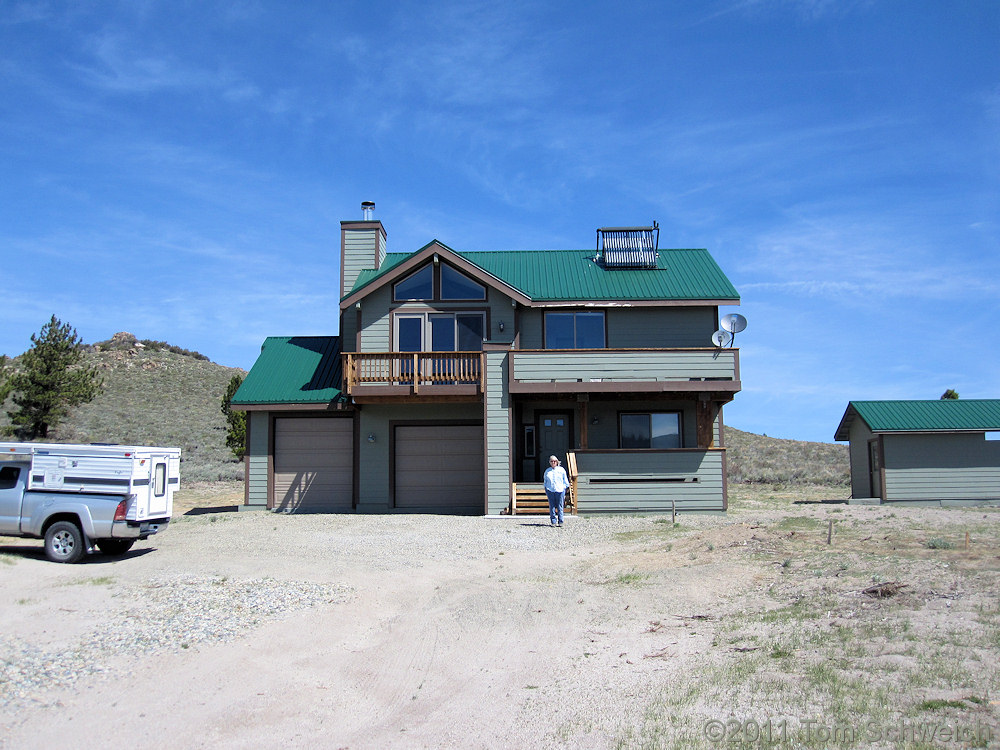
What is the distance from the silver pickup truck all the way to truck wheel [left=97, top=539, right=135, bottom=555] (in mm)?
567

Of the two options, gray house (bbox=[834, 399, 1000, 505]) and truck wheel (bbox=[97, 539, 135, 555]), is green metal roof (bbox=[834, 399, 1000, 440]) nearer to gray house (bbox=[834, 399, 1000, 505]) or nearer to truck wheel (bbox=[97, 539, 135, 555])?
gray house (bbox=[834, 399, 1000, 505])

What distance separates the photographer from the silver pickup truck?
45.1 feet

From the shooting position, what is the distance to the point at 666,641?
922 centimetres

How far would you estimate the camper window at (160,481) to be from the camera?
47.7 ft

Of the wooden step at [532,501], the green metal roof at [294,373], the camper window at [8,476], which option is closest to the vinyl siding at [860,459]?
the wooden step at [532,501]

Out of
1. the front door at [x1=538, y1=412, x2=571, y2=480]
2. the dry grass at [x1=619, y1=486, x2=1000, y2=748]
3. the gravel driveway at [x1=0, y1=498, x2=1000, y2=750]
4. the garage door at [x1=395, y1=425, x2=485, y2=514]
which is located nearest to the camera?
the dry grass at [x1=619, y1=486, x2=1000, y2=748]

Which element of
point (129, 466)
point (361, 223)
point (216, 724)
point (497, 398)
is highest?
point (361, 223)

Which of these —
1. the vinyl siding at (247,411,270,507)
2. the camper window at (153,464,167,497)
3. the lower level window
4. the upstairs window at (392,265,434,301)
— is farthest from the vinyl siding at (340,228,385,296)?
the camper window at (153,464,167,497)

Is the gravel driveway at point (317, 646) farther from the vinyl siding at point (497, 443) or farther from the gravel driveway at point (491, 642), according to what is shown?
the vinyl siding at point (497, 443)

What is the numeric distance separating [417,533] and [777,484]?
72.9ft

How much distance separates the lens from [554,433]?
78.1ft

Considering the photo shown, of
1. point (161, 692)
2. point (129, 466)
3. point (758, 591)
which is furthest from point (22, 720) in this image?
point (758, 591)

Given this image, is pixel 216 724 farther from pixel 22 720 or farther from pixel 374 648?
pixel 374 648

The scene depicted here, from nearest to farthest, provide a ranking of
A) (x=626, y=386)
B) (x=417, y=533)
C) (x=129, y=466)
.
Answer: (x=129, y=466)
(x=417, y=533)
(x=626, y=386)
